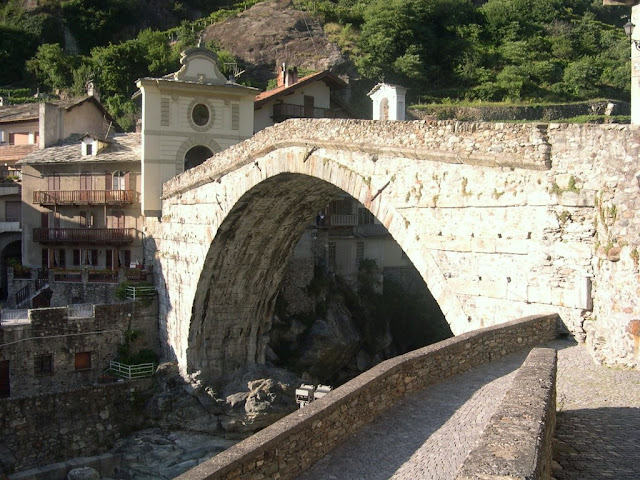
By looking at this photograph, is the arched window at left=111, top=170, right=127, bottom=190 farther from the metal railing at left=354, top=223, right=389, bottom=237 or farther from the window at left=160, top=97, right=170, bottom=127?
the metal railing at left=354, top=223, right=389, bottom=237

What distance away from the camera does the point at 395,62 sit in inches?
1588

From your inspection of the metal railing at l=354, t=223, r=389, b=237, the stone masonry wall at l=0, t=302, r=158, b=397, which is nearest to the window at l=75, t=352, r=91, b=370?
the stone masonry wall at l=0, t=302, r=158, b=397

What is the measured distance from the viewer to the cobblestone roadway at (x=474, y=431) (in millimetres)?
5746

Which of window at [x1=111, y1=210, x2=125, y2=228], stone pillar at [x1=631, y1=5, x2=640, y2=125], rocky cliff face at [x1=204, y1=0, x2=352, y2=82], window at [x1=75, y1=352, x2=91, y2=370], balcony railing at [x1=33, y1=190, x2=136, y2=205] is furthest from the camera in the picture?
rocky cliff face at [x1=204, y1=0, x2=352, y2=82]

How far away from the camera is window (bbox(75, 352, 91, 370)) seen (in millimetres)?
20188

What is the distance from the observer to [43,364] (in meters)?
19.6

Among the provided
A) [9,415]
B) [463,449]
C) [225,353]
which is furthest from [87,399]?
[463,449]

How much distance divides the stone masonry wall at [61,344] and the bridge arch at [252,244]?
218 centimetres

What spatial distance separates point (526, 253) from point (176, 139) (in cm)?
1580

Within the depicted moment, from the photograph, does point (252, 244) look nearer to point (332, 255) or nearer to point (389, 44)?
point (332, 255)

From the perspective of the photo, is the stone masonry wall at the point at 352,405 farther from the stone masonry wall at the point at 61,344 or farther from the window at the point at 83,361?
the window at the point at 83,361

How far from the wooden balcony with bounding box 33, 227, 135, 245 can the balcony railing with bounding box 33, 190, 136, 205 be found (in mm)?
902

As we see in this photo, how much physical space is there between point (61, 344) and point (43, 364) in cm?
68

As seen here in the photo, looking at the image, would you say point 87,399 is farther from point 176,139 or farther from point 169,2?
point 169,2
